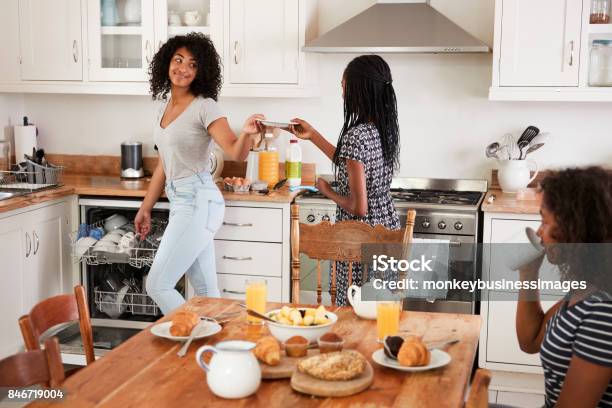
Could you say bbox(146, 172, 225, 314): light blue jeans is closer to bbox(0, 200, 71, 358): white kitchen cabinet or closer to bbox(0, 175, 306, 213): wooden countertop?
bbox(0, 175, 306, 213): wooden countertop

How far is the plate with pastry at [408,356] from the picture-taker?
1.87 meters

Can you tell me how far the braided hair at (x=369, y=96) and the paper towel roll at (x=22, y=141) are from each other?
7.41 ft

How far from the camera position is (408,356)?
1.86 meters

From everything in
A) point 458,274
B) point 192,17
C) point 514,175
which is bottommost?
point 458,274

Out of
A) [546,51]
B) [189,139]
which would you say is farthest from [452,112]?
[189,139]

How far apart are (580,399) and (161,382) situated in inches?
34.7

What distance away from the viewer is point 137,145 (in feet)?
14.7

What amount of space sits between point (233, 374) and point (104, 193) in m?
2.52

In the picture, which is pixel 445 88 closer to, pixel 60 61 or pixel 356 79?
pixel 356 79

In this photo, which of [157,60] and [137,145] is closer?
[157,60]

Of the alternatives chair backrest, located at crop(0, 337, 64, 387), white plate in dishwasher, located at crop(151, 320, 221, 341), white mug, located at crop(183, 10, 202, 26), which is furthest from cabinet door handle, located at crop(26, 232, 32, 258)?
chair backrest, located at crop(0, 337, 64, 387)

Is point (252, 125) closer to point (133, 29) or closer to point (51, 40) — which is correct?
point (133, 29)

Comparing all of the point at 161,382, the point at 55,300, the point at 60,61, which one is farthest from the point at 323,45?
the point at 161,382

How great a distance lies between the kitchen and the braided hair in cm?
93
